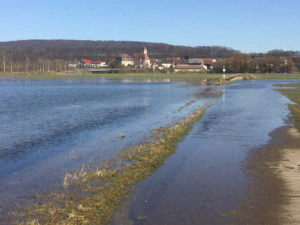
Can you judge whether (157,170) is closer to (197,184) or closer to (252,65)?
(197,184)

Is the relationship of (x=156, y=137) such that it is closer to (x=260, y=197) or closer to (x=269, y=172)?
(x=269, y=172)

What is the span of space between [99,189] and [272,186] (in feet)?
17.5

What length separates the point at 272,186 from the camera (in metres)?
10.9

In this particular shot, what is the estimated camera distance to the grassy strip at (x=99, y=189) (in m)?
8.66

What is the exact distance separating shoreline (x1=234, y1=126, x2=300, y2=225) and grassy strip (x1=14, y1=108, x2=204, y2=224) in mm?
3424

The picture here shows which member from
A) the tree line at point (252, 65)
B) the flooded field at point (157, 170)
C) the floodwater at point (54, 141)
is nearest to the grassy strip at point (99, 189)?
the flooded field at point (157, 170)

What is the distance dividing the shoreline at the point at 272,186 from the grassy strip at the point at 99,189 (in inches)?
135

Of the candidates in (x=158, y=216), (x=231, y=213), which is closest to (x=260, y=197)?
(x=231, y=213)

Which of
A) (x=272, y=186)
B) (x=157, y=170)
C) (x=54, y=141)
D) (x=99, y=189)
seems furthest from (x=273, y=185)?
(x=54, y=141)

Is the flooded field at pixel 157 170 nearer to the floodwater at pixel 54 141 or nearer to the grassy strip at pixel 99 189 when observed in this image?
the floodwater at pixel 54 141

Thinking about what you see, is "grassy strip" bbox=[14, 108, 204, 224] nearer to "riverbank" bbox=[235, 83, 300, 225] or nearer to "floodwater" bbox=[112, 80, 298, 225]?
"floodwater" bbox=[112, 80, 298, 225]

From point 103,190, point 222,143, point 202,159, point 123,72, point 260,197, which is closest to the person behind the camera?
point 260,197

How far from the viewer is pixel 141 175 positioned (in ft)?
40.0

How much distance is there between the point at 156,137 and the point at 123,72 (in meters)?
162
